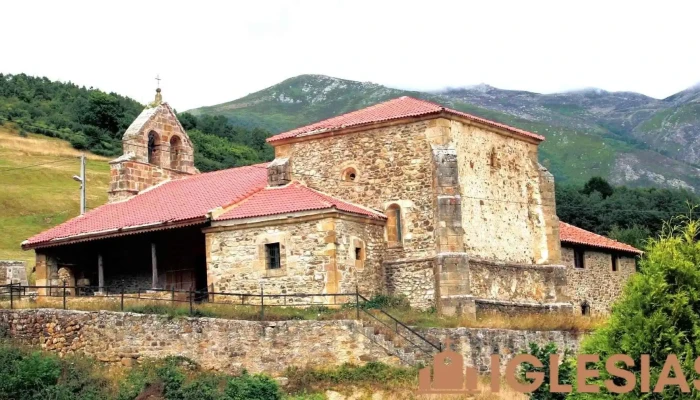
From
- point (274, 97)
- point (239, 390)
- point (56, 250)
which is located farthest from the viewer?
point (274, 97)

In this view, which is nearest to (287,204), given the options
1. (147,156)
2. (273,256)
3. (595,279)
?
(273,256)

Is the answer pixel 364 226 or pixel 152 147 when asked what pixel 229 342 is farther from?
pixel 152 147

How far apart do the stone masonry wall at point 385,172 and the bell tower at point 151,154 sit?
26.3 ft

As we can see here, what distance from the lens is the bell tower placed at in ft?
132

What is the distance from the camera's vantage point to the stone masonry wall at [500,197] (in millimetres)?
33781

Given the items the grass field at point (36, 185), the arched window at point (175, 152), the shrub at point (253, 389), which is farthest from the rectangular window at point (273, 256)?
the grass field at point (36, 185)

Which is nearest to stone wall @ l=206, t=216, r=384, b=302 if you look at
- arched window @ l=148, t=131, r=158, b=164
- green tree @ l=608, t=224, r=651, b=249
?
arched window @ l=148, t=131, r=158, b=164

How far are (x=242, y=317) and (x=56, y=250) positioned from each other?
11.8m

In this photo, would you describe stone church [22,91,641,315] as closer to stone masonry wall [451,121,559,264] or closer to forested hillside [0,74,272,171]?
stone masonry wall [451,121,559,264]

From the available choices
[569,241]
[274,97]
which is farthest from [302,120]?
[569,241]

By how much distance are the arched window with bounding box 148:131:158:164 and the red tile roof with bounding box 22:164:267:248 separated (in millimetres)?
1598

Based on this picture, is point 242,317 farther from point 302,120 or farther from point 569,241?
point 302,120

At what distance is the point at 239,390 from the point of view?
26.2m

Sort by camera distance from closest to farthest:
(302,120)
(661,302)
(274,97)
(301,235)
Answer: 1. (661,302)
2. (301,235)
3. (302,120)
4. (274,97)
